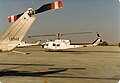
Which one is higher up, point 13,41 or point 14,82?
point 13,41

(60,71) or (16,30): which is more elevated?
(16,30)

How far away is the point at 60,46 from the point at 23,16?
32582 mm

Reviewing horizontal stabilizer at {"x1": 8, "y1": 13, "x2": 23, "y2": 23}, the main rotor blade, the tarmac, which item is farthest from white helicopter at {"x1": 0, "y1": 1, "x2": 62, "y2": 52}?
the main rotor blade

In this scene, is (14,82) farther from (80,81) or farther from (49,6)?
(49,6)

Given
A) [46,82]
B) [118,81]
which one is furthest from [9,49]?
[118,81]

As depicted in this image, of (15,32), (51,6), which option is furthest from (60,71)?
(51,6)

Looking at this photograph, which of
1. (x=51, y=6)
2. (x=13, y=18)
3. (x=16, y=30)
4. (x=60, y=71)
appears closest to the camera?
(x=51, y=6)

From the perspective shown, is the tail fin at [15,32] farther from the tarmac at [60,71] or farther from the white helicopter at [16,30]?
the tarmac at [60,71]

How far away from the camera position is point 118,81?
1258 centimetres

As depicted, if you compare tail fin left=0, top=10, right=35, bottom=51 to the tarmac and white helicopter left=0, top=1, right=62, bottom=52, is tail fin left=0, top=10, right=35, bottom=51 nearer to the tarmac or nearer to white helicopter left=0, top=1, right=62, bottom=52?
white helicopter left=0, top=1, right=62, bottom=52

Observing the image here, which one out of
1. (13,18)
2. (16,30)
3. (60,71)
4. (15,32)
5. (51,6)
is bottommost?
(60,71)

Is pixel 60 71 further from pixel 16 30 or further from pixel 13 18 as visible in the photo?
pixel 13 18

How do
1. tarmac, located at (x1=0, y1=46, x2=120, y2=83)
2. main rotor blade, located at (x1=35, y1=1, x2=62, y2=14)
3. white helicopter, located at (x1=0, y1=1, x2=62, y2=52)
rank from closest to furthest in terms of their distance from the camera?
main rotor blade, located at (x1=35, y1=1, x2=62, y2=14) < tarmac, located at (x1=0, y1=46, x2=120, y2=83) < white helicopter, located at (x1=0, y1=1, x2=62, y2=52)

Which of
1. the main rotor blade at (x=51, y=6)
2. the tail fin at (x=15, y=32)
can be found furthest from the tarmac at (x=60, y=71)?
the main rotor blade at (x=51, y=6)
